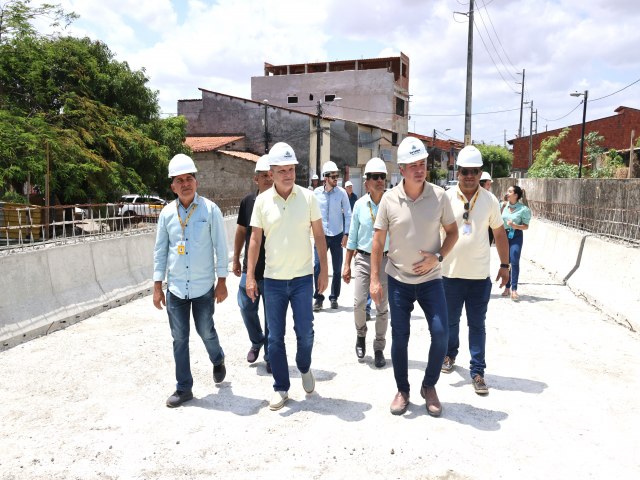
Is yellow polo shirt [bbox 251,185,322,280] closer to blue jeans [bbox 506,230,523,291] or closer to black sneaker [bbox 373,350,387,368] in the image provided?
black sneaker [bbox 373,350,387,368]

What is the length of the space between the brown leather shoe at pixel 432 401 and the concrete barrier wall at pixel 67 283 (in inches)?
92.9

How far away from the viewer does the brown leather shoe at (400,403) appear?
4273 millimetres

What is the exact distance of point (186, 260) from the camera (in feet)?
14.7

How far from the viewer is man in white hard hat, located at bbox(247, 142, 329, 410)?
14.4 ft

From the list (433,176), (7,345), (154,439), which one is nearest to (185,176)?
(154,439)

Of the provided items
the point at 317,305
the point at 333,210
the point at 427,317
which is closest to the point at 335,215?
the point at 333,210

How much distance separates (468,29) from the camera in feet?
79.8

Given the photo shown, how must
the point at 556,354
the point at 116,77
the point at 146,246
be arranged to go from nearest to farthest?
Result: the point at 556,354, the point at 146,246, the point at 116,77

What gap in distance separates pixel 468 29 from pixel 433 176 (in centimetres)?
4191

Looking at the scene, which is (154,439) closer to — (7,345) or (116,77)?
(7,345)

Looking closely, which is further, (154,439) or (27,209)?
(27,209)

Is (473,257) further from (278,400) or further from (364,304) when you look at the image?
(278,400)

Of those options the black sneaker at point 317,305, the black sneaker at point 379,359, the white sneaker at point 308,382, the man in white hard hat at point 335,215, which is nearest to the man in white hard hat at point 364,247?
the black sneaker at point 379,359

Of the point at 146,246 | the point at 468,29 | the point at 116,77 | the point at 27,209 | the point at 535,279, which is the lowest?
the point at 535,279
